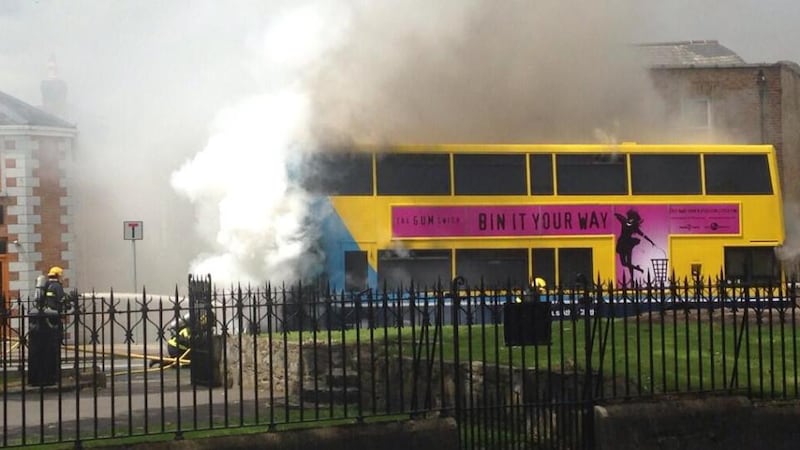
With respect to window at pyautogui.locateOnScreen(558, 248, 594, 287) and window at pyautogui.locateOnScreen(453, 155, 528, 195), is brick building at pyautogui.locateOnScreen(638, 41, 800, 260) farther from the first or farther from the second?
window at pyautogui.locateOnScreen(453, 155, 528, 195)

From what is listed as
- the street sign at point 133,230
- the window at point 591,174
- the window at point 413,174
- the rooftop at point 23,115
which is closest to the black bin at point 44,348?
the window at point 413,174

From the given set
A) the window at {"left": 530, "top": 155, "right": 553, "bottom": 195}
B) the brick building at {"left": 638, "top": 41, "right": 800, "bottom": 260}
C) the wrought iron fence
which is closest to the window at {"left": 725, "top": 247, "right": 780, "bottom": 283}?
the window at {"left": 530, "top": 155, "right": 553, "bottom": 195}

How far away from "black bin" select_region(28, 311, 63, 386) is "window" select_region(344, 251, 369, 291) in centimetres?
630

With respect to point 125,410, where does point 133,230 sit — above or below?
above

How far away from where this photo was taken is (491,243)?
19.6 meters

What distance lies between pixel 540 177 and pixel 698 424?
10.3 meters

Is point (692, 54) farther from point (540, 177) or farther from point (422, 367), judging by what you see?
point (422, 367)

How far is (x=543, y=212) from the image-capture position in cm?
1977

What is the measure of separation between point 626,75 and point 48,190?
46.3ft

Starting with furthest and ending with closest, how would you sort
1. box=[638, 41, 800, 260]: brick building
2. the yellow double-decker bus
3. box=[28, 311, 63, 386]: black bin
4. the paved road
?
box=[638, 41, 800, 260]: brick building → the yellow double-decker bus → box=[28, 311, 63, 386]: black bin → the paved road

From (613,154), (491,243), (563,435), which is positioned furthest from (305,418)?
(613,154)

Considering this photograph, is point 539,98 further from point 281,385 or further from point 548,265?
point 281,385

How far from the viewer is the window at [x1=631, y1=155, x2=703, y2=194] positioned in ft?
66.7

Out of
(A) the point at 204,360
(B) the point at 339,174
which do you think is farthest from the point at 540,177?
(A) the point at 204,360
